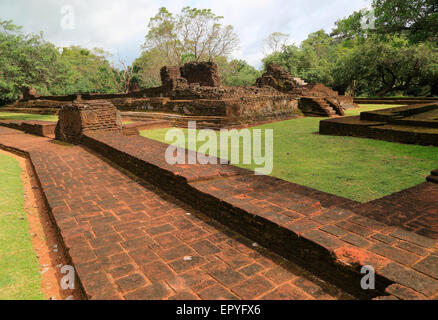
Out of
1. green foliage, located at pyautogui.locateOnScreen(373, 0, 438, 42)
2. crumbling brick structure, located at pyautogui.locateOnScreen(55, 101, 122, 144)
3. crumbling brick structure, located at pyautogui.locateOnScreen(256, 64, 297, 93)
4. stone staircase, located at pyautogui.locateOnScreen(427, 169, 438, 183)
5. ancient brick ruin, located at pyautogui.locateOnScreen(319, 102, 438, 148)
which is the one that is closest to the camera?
stone staircase, located at pyautogui.locateOnScreen(427, 169, 438, 183)

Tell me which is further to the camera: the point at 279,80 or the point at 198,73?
the point at 198,73

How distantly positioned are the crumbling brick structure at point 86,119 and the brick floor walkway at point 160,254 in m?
4.05

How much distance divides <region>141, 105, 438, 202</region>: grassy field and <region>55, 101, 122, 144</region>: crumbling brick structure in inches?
180

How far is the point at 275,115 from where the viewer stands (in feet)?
40.8

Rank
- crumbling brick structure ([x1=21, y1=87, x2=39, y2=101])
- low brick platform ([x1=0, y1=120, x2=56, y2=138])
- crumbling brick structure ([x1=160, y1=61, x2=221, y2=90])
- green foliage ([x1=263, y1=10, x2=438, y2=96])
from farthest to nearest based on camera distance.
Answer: crumbling brick structure ([x1=21, y1=87, x2=39, y2=101])
green foliage ([x1=263, y1=10, x2=438, y2=96])
crumbling brick structure ([x1=160, y1=61, x2=221, y2=90])
low brick platform ([x1=0, y1=120, x2=56, y2=138])

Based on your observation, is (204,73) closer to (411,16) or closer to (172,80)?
(172,80)

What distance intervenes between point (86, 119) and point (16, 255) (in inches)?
220

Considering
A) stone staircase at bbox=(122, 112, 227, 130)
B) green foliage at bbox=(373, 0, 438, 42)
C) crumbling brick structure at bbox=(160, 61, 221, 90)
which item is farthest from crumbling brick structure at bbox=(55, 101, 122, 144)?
crumbling brick structure at bbox=(160, 61, 221, 90)

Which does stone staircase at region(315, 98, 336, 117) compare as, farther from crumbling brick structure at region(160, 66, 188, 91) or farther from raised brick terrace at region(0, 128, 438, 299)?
raised brick terrace at region(0, 128, 438, 299)

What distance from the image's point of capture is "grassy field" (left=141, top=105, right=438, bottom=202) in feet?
11.7

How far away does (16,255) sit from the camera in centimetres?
244

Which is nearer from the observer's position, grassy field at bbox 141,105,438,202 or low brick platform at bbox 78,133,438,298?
low brick platform at bbox 78,133,438,298

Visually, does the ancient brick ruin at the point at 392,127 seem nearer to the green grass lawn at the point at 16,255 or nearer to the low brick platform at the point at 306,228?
the low brick platform at the point at 306,228

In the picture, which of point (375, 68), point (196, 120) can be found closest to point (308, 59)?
point (375, 68)
